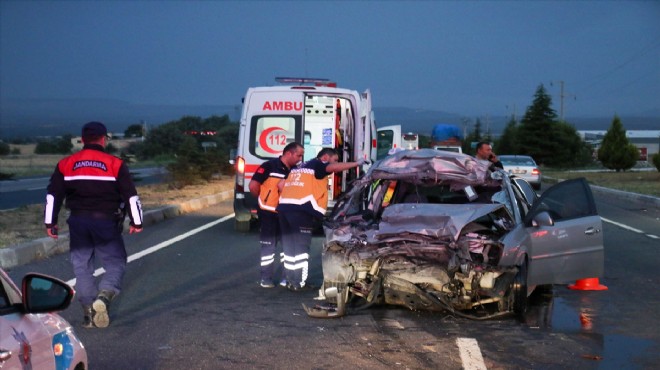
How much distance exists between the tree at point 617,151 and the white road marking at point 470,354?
163 ft

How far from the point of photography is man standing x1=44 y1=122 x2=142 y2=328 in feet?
28.4

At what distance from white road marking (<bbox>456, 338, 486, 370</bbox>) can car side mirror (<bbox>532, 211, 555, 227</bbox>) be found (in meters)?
1.71

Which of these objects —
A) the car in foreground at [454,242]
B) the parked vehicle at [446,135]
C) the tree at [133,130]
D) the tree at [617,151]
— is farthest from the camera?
the tree at [133,130]

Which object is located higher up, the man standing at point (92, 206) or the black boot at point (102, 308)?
the man standing at point (92, 206)

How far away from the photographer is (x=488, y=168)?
10664mm

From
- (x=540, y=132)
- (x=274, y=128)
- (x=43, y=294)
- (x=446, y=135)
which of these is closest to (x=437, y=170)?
(x=43, y=294)

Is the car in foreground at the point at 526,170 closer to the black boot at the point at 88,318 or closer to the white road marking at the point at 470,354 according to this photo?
the white road marking at the point at 470,354

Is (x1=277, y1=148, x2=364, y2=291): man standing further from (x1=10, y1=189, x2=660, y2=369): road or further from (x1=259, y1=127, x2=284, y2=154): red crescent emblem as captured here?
(x1=259, y1=127, x2=284, y2=154): red crescent emblem

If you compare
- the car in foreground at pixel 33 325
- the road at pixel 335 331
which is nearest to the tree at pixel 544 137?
the road at pixel 335 331

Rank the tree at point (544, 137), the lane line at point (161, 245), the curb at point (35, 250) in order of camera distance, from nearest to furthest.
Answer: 1. the lane line at point (161, 245)
2. the curb at point (35, 250)
3. the tree at point (544, 137)

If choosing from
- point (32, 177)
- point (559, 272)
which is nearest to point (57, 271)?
point (559, 272)

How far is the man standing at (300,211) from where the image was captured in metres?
11.2

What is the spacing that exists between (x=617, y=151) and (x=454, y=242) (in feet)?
163

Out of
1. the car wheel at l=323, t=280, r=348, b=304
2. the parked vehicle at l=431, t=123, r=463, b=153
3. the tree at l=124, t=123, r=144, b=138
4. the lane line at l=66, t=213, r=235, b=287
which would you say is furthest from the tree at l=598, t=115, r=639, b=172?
the tree at l=124, t=123, r=144, b=138
